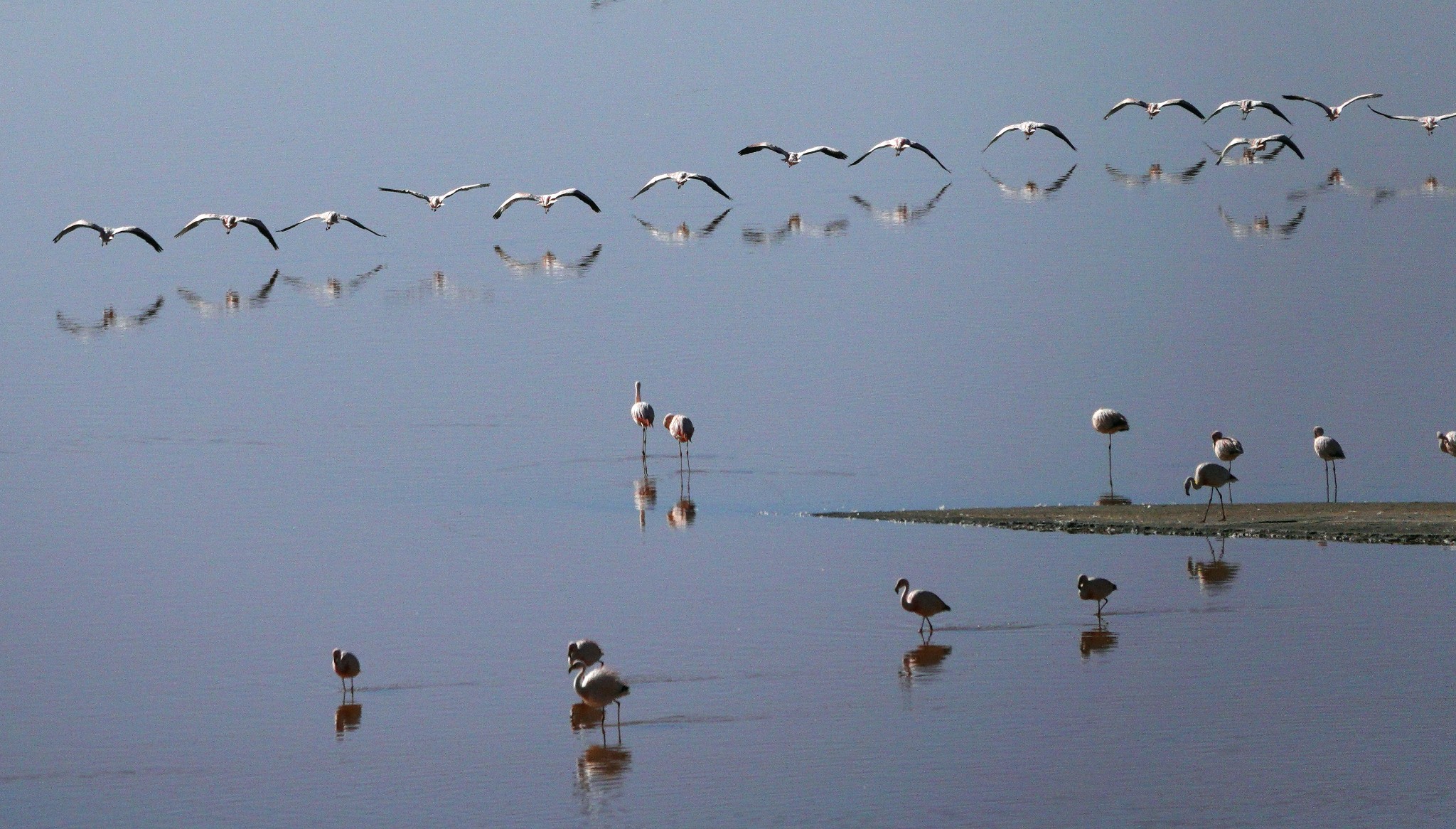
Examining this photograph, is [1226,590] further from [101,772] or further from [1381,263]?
[1381,263]

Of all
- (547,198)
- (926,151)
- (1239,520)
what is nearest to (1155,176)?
(926,151)

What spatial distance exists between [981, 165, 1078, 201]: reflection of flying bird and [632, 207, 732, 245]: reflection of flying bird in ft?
26.6

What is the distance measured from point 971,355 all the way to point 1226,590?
15.7m

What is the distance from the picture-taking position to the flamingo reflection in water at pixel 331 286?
4156 cm

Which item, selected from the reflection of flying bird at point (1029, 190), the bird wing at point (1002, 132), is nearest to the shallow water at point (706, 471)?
the reflection of flying bird at point (1029, 190)

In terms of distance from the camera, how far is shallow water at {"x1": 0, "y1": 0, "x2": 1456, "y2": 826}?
1288cm

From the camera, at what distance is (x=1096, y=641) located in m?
15.3

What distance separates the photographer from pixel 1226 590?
1672cm

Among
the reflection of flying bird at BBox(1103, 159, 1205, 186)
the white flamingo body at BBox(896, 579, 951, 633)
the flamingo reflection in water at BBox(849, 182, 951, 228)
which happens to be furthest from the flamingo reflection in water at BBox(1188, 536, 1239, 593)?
the reflection of flying bird at BBox(1103, 159, 1205, 186)

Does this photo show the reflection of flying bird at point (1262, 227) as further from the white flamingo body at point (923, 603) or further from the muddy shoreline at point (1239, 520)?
the white flamingo body at point (923, 603)

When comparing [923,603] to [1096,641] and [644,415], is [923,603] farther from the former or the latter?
[644,415]

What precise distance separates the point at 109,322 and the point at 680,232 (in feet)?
46.9

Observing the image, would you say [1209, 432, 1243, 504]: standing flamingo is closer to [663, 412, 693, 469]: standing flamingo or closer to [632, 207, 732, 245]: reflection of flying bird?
[663, 412, 693, 469]: standing flamingo

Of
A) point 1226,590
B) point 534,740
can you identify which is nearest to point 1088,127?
point 1226,590
